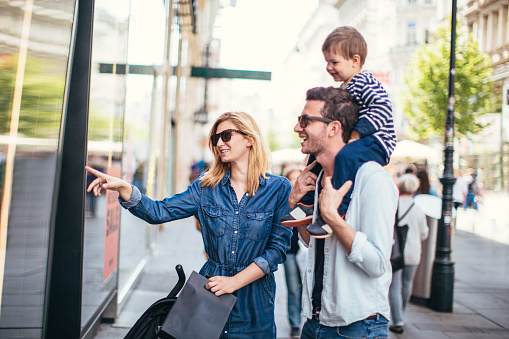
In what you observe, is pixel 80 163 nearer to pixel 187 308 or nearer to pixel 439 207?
pixel 187 308

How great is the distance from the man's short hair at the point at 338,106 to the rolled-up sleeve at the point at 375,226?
0.28 metres

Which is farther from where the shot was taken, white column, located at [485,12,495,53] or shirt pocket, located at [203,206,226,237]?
white column, located at [485,12,495,53]

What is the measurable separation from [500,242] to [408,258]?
29.2ft

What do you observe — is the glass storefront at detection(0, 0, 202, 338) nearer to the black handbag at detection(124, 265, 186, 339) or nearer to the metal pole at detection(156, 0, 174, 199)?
the black handbag at detection(124, 265, 186, 339)

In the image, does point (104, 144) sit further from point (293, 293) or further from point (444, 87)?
point (444, 87)

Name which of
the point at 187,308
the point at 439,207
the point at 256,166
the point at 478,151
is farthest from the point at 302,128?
the point at 478,151

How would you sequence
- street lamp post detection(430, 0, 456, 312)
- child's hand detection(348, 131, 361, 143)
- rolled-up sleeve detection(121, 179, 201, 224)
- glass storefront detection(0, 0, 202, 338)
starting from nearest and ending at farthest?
child's hand detection(348, 131, 361, 143) → rolled-up sleeve detection(121, 179, 201, 224) → glass storefront detection(0, 0, 202, 338) → street lamp post detection(430, 0, 456, 312)

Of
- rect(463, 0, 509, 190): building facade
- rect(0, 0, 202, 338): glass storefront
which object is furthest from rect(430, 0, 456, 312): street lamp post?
rect(0, 0, 202, 338): glass storefront

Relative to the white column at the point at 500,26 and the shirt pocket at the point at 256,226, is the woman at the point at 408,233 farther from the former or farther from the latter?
the white column at the point at 500,26

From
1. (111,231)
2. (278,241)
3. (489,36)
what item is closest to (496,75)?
(489,36)

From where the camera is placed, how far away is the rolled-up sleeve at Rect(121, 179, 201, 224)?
3211mm

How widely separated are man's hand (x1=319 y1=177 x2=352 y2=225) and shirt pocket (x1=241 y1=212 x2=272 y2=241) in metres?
0.76

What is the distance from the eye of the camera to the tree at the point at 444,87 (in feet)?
66.9

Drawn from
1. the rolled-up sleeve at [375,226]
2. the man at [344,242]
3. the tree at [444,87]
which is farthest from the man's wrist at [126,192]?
the tree at [444,87]
